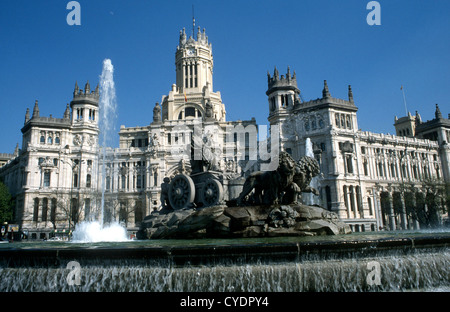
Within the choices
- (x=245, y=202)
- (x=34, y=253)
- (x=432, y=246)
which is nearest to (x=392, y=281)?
(x=432, y=246)

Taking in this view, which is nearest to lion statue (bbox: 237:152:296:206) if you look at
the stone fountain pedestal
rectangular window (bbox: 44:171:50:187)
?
the stone fountain pedestal

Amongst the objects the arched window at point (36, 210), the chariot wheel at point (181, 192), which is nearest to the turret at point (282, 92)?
the arched window at point (36, 210)

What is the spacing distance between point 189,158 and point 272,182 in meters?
55.7

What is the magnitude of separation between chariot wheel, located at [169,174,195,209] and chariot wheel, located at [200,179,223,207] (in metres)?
0.64

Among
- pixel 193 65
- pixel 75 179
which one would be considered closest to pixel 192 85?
pixel 193 65

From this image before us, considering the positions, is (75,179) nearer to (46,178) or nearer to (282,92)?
(46,178)

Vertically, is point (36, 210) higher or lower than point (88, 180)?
lower

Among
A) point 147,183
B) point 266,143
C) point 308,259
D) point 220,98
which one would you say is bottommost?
point 308,259

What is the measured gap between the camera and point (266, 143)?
226ft

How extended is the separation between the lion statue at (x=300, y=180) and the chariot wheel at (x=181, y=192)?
5268mm

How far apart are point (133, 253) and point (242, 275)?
281 centimetres

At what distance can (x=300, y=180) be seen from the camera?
14.6 metres

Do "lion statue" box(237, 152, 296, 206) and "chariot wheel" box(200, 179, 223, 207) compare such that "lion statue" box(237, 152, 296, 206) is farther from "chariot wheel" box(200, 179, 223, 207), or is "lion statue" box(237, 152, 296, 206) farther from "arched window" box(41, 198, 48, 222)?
"arched window" box(41, 198, 48, 222)
